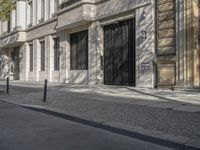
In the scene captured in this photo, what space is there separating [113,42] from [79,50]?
500 cm

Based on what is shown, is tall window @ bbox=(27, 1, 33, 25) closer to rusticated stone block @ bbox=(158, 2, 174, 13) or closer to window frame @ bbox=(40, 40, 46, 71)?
window frame @ bbox=(40, 40, 46, 71)

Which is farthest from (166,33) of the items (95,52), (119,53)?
(95,52)

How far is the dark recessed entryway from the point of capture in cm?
2172

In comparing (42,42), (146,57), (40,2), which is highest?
(40,2)

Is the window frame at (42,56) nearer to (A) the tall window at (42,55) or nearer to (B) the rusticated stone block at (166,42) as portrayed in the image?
(A) the tall window at (42,55)

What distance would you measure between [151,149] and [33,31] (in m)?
30.6

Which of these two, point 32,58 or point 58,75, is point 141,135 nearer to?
point 58,75

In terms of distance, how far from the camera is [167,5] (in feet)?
61.1

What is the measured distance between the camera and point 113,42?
23.4 m

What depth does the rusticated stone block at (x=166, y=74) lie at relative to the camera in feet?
60.0

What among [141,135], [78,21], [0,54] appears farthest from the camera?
[0,54]

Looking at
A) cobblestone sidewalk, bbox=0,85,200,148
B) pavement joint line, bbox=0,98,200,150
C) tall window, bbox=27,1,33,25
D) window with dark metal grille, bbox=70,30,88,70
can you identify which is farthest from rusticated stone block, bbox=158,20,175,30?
tall window, bbox=27,1,33,25

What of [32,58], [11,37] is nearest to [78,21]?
[32,58]

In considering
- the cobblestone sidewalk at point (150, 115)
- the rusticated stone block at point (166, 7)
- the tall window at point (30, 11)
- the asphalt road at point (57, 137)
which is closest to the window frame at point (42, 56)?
the tall window at point (30, 11)
